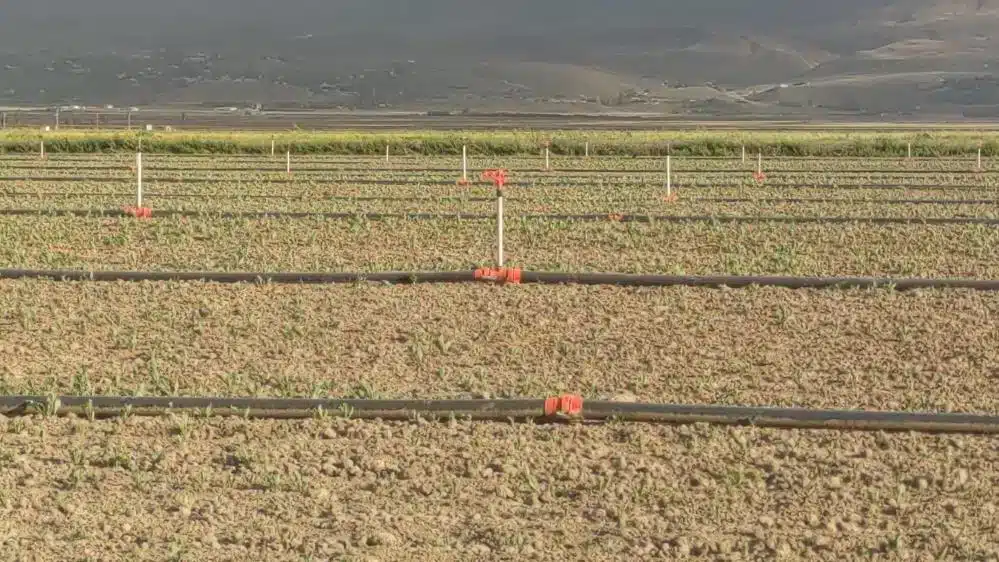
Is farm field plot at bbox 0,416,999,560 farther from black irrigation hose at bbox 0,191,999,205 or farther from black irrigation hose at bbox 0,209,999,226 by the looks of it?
black irrigation hose at bbox 0,191,999,205

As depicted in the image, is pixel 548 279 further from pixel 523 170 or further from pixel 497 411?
pixel 523 170

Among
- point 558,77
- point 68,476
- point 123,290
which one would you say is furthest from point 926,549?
point 558,77

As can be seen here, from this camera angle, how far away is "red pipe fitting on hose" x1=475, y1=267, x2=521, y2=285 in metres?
15.2

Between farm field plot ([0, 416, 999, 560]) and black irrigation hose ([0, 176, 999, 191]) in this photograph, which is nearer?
farm field plot ([0, 416, 999, 560])

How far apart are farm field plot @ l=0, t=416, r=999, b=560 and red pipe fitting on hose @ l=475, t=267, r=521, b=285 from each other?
18.8ft

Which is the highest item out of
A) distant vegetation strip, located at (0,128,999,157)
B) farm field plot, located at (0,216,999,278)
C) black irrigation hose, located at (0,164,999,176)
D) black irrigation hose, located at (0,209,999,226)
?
distant vegetation strip, located at (0,128,999,157)

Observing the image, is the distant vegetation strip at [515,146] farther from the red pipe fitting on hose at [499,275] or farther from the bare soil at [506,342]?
the bare soil at [506,342]

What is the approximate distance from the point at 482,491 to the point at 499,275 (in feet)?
23.5

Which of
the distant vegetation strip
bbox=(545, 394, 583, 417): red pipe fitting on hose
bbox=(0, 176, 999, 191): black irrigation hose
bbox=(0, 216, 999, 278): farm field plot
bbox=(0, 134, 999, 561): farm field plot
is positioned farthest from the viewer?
the distant vegetation strip

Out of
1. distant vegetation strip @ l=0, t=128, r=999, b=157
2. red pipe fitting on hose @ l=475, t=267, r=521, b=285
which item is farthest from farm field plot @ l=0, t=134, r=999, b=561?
distant vegetation strip @ l=0, t=128, r=999, b=157

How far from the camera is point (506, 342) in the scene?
12.5m

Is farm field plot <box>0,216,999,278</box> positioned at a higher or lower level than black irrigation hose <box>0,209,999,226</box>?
lower

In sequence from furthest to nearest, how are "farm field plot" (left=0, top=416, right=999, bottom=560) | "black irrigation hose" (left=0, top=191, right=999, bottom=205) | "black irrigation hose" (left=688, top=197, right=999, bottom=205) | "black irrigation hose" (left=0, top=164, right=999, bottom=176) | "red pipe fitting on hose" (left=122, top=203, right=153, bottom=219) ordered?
1. "black irrigation hose" (left=0, top=164, right=999, bottom=176)
2. "black irrigation hose" (left=0, top=191, right=999, bottom=205)
3. "black irrigation hose" (left=688, top=197, right=999, bottom=205)
4. "red pipe fitting on hose" (left=122, top=203, right=153, bottom=219)
5. "farm field plot" (left=0, top=416, right=999, bottom=560)

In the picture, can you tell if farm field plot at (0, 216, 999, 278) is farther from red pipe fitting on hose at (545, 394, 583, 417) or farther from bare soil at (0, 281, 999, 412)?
red pipe fitting on hose at (545, 394, 583, 417)
